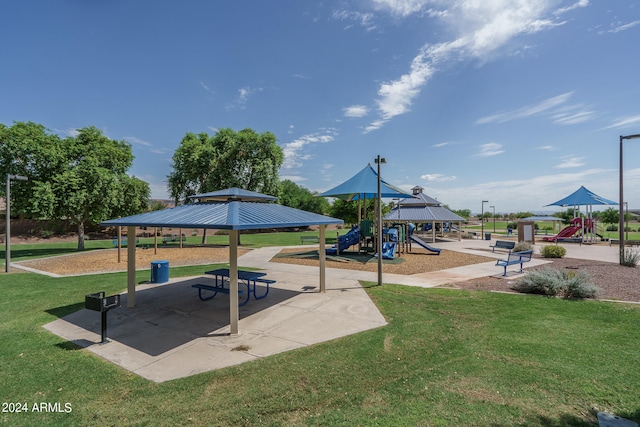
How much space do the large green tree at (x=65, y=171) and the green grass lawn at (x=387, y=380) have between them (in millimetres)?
17163

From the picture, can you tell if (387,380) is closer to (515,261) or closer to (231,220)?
(231,220)

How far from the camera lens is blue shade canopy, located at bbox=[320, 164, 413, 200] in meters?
18.2

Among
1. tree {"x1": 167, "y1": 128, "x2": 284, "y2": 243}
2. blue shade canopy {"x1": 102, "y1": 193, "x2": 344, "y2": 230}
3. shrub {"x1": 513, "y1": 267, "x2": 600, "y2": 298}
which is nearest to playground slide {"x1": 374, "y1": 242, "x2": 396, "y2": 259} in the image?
shrub {"x1": 513, "y1": 267, "x2": 600, "y2": 298}

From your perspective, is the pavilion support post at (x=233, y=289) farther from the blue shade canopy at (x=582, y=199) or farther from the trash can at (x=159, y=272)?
the blue shade canopy at (x=582, y=199)

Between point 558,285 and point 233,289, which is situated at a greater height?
point 233,289

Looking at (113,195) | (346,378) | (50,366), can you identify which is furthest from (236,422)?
(113,195)

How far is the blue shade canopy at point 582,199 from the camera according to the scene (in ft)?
95.3

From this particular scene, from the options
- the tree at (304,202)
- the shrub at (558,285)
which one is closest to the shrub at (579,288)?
the shrub at (558,285)

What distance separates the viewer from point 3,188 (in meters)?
19.7

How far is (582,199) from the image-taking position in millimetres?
29719

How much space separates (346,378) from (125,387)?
3188 mm

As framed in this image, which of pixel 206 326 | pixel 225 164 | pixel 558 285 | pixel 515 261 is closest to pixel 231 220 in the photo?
pixel 206 326

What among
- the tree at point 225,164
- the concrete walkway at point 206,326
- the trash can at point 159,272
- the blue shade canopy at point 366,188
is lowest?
the concrete walkway at point 206,326

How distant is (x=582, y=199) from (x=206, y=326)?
1434 inches
